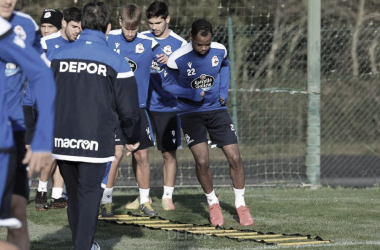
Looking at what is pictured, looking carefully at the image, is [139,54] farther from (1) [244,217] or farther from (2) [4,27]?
(2) [4,27]

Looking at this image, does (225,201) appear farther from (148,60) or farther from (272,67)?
(272,67)

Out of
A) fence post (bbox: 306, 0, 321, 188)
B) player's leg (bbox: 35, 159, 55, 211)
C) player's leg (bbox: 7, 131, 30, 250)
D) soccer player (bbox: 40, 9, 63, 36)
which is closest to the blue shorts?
player's leg (bbox: 35, 159, 55, 211)

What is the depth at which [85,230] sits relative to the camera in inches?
225

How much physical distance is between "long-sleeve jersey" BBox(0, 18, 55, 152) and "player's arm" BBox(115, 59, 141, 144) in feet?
5.33

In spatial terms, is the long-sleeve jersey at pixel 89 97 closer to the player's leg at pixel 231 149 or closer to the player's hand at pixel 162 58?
the player's leg at pixel 231 149

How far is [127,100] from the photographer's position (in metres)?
5.63

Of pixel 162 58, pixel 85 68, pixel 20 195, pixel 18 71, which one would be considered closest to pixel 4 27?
pixel 18 71

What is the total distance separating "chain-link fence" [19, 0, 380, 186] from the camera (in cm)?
1307

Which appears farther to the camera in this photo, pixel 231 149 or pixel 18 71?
pixel 231 149

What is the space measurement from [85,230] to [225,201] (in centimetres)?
459

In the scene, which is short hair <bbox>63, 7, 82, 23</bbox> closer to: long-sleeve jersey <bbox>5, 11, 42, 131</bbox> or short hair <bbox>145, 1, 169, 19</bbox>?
short hair <bbox>145, 1, 169, 19</bbox>

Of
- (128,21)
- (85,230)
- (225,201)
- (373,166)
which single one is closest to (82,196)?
(85,230)

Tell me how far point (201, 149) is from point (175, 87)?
2.28 ft

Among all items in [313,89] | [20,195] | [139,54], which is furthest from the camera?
[313,89]
